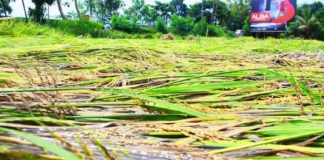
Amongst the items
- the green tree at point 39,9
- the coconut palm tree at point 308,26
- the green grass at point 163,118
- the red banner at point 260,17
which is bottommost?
the coconut palm tree at point 308,26

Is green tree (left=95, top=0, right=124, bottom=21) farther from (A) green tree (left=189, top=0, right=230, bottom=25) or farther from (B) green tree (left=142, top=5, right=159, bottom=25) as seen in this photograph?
(A) green tree (left=189, top=0, right=230, bottom=25)

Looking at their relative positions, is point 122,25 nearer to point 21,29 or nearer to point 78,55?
point 21,29

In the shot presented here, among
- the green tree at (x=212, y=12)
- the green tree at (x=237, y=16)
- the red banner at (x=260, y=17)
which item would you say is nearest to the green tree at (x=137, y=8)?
the green tree at (x=212, y=12)

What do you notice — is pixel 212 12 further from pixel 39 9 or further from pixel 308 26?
pixel 39 9

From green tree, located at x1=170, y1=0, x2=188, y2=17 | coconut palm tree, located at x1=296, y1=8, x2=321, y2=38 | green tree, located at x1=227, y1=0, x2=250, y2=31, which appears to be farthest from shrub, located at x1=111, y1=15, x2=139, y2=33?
green tree, located at x1=170, y1=0, x2=188, y2=17

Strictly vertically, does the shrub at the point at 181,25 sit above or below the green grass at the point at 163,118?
below

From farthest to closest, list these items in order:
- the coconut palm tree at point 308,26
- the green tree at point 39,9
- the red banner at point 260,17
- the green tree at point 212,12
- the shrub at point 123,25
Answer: the green tree at point 212,12 < the coconut palm tree at point 308,26 < the red banner at point 260,17 < the shrub at point 123,25 < the green tree at point 39,9

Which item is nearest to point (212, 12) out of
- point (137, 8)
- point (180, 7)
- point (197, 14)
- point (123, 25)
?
point (197, 14)

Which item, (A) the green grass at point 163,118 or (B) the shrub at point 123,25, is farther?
(B) the shrub at point 123,25

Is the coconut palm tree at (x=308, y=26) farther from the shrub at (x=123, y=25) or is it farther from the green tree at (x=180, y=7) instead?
the green tree at (x=180, y=7)

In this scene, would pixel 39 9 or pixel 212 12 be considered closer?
pixel 39 9

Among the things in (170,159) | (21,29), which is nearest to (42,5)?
(21,29)

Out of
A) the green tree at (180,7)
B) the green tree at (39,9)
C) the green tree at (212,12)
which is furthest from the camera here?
the green tree at (180,7)

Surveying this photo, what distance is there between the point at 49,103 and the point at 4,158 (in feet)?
0.65
